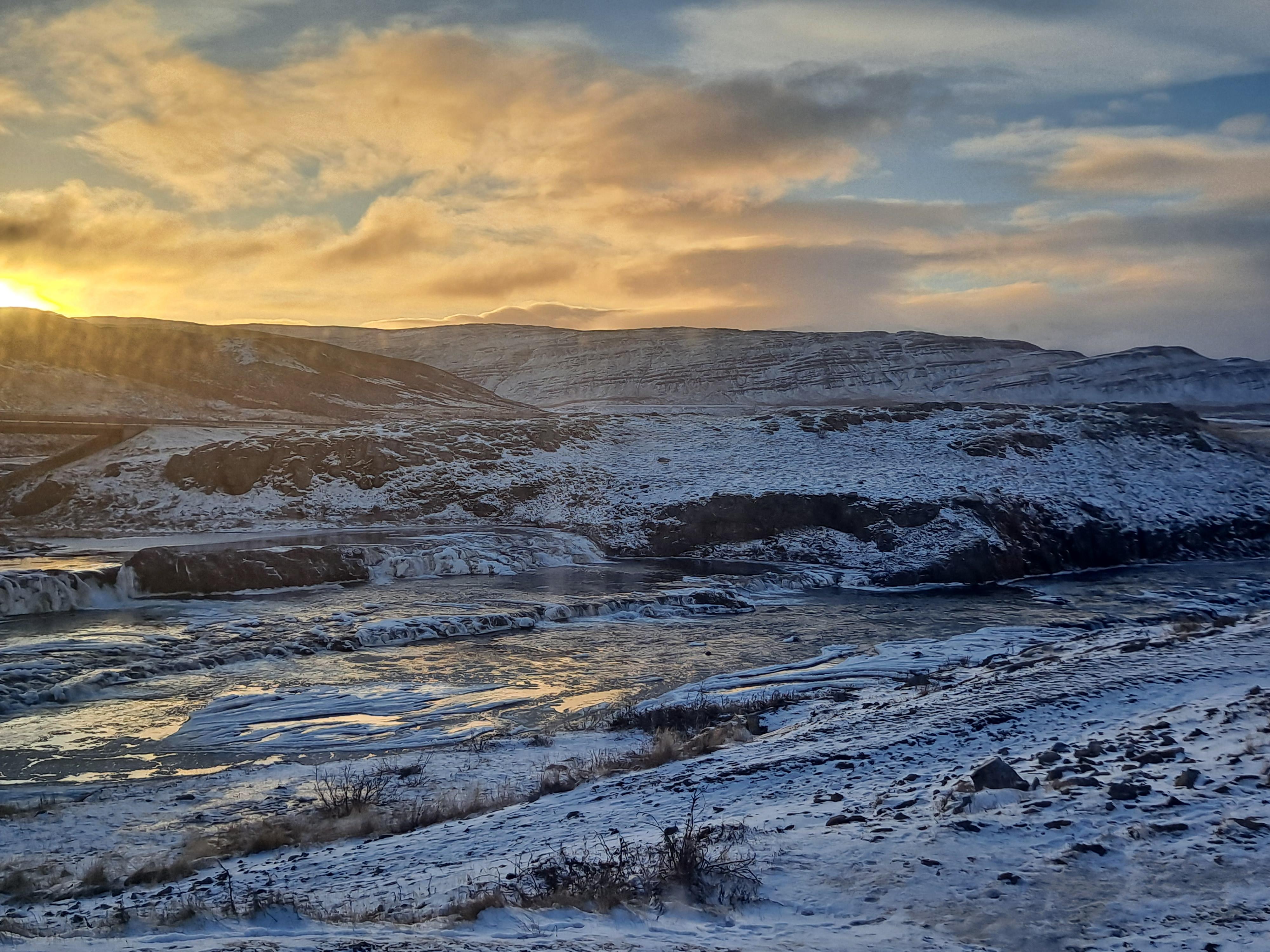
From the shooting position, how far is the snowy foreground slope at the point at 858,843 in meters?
6.38

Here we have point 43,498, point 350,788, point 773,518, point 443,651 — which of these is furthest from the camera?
point 43,498

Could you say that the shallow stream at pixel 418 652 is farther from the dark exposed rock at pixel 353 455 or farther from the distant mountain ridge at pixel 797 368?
the distant mountain ridge at pixel 797 368

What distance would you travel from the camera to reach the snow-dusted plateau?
698 centimetres

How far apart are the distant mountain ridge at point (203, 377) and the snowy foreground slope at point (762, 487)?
1255 inches

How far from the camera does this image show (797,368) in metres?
152

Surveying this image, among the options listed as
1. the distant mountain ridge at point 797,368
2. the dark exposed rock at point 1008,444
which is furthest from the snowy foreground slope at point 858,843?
the distant mountain ridge at point 797,368

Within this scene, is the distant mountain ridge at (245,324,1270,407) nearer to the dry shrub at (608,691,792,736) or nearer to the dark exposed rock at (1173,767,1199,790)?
the dry shrub at (608,691,792,736)

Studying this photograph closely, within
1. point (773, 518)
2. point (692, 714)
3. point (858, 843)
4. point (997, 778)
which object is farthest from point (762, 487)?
point (858, 843)

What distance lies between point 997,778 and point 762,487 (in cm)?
2833

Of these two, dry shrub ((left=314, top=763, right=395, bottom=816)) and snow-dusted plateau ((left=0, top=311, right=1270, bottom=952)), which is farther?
dry shrub ((left=314, top=763, right=395, bottom=816))

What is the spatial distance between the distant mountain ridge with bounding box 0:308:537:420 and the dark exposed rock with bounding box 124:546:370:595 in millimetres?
44586

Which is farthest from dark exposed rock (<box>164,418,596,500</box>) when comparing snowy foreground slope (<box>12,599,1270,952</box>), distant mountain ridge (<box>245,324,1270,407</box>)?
distant mountain ridge (<box>245,324,1270,407</box>)

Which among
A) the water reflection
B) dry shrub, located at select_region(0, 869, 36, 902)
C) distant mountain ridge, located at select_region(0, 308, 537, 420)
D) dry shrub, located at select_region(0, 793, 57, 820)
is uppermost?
distant mountain ridge, located at select_region(0, 308, 537, 420)

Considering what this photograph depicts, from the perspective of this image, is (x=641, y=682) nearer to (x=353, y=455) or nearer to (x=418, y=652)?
(x=418, y=652)
